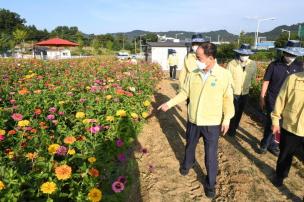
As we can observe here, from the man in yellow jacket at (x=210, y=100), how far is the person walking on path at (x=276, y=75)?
1.50 m

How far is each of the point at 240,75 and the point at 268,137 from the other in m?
1.29

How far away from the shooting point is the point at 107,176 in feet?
9.70

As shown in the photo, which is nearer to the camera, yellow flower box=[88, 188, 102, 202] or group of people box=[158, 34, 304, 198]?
yellow flower box=[88, 188, 102, 202]

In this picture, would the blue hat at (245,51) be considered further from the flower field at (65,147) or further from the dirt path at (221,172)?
the flower field at (65,147)

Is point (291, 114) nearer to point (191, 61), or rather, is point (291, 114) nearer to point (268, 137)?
point (268, 137)

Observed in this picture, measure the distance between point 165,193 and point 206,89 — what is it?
1.45 m

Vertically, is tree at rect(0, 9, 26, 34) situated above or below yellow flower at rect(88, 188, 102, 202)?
above

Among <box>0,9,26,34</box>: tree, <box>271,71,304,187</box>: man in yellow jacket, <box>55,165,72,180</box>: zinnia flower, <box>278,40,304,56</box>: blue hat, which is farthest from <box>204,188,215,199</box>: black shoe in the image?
<box>0,9,26,34</box>: tree

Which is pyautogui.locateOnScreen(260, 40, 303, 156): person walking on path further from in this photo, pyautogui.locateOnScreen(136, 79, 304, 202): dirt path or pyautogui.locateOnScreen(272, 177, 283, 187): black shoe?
pyautogui.locateOnScreen(272, 177, 283, 187): black shoe

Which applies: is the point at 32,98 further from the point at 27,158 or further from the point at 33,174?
the point at 33,174

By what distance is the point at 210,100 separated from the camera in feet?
11.4

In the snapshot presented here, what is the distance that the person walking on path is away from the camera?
435 cm

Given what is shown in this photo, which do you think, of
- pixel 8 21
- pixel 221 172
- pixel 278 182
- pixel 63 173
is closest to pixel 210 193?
pixel 221 172

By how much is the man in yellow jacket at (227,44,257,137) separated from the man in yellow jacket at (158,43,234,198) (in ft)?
6.79
